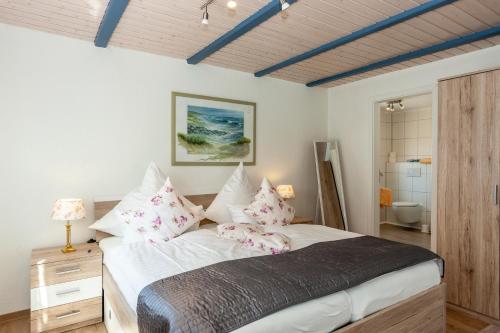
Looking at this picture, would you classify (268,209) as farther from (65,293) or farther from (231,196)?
(65,293)

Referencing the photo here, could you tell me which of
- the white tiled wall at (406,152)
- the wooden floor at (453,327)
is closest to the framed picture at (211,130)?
the wooden floor at (453,327)

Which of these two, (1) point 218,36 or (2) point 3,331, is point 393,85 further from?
(2) point 3,331

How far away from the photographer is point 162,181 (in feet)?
10.3

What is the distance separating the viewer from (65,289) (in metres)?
2.45

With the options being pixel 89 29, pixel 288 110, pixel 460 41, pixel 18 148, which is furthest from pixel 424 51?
pixel 18 148

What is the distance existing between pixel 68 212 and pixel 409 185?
19.6 feet

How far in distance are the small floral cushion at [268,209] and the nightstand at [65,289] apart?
1470mm

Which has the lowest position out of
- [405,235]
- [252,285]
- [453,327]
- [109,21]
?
[453,327]

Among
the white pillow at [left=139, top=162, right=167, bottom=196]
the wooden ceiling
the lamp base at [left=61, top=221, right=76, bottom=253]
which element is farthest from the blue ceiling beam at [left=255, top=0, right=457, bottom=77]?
the lamp base at [left=61, top=221, right=76, bottom=253]

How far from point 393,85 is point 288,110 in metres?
1.38

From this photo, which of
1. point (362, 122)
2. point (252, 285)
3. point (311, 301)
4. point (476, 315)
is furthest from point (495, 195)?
point (252, 285)

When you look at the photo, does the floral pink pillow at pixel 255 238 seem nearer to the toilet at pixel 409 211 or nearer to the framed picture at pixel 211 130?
the framed picture at pixel 211 130

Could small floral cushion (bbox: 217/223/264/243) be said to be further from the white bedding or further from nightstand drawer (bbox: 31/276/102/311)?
nightstand drawer (bbox: 31/276/102/311)

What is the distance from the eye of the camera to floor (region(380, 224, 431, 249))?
5120 mm
